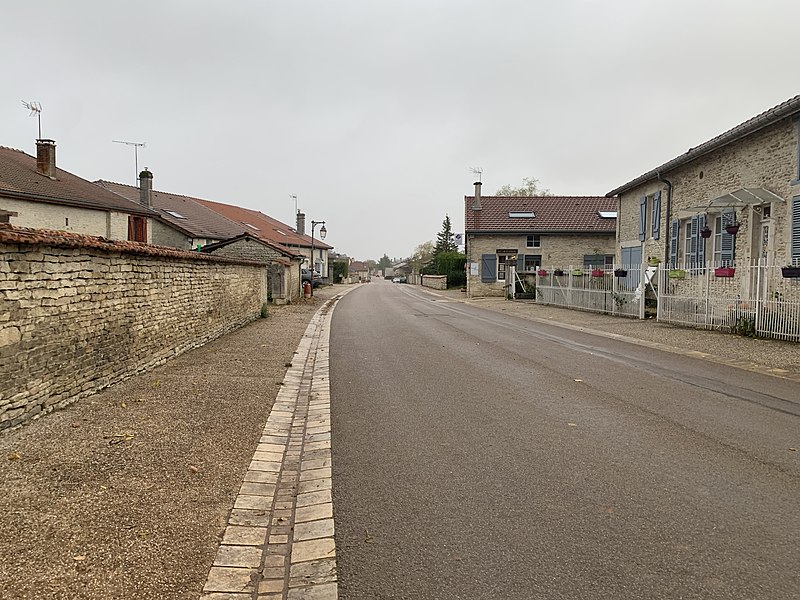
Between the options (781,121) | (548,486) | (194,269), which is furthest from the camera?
(781,121)

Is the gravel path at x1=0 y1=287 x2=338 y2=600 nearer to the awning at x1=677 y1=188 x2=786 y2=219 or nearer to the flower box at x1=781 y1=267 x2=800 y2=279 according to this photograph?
the flower box at x1=781 y1=267 x2=800 y2=279

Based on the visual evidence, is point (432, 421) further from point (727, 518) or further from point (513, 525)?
point (727, 518)

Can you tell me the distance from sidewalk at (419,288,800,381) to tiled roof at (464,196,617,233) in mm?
19141

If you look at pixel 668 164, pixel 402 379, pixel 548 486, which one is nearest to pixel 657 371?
pixel 402 379

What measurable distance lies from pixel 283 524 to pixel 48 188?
82.9 feet

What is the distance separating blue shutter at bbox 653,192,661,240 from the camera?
22406 millimetres

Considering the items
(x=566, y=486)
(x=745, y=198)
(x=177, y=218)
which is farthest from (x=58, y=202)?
(x=566, y=486)

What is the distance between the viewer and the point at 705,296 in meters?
14.9

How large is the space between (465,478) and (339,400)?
309cm

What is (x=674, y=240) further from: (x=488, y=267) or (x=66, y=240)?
(x=66, y=240)

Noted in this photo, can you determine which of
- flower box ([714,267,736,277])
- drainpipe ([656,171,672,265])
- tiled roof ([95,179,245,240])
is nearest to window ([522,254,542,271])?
drainpipe ([656,171,672,265])

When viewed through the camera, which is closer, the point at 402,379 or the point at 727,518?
the point at 727,518

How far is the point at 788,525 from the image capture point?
347 centimetres

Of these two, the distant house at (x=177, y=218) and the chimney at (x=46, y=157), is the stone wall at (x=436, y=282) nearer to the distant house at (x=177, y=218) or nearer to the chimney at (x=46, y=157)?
the distant house at (x=177, y=218)
